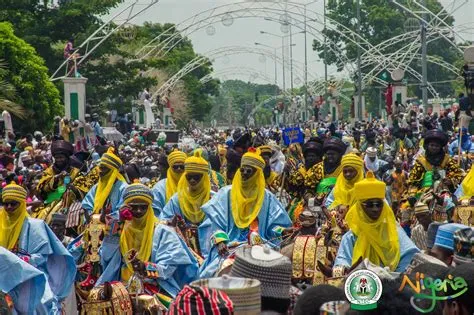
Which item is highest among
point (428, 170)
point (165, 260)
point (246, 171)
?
point (246, 171)

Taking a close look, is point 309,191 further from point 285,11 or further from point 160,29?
point 160,29

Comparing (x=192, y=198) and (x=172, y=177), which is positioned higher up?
(x=172, y=177)

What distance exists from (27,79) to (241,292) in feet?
126

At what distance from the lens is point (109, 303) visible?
33.0 ft

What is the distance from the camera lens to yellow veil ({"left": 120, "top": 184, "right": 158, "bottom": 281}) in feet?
35.2

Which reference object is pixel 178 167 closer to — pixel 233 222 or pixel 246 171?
pixel 246 171

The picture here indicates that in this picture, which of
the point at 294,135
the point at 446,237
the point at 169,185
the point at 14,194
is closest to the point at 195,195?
the point at 169,185

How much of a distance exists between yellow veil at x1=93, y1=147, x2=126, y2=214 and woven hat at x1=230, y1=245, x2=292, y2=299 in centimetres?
822

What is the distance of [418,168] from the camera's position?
1481 cm

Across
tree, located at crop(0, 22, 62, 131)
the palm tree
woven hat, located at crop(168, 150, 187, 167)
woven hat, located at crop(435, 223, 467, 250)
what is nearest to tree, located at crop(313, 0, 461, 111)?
tree, located at crop(0, 22, 62, 131)

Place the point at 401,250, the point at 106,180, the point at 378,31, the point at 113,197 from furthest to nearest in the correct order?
1. the point at 378,31
2. the point at 106,180
3. the point at 113,197
4. the point at 401,250

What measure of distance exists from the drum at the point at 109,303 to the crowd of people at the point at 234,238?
0.01 metres

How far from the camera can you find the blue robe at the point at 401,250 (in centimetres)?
953

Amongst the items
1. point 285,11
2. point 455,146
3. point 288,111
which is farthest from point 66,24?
point 288,111
